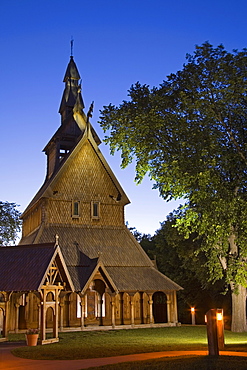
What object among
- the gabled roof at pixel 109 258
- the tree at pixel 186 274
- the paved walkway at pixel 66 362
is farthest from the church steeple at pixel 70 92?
the paved walkway at pixel 66 362

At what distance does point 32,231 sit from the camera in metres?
35.4

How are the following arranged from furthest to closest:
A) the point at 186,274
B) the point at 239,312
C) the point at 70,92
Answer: the point at 70,92 → the point at 186,274 → the point at 239,312

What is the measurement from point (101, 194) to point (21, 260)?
49.8ft

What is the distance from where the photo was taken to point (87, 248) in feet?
103

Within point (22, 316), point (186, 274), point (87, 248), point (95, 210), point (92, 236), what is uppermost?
point (95, 210)

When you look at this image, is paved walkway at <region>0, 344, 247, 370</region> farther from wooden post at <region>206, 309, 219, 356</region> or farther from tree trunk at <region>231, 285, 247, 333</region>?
tree trunk at <region>231, 285, 247, 333</region>

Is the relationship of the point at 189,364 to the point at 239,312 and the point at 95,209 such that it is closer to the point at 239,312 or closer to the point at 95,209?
the point at 239,312

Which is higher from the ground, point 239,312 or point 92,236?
point 92,236

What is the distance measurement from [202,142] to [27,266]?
10716 millimetres

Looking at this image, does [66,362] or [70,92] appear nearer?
[66,362]

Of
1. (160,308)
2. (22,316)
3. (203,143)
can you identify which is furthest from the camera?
(160,308)

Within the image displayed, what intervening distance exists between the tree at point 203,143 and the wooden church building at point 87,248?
7031 millimetres

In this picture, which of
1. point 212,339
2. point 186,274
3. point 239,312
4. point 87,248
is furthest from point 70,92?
point 212,339

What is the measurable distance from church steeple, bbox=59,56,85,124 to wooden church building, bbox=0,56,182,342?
840 mm
